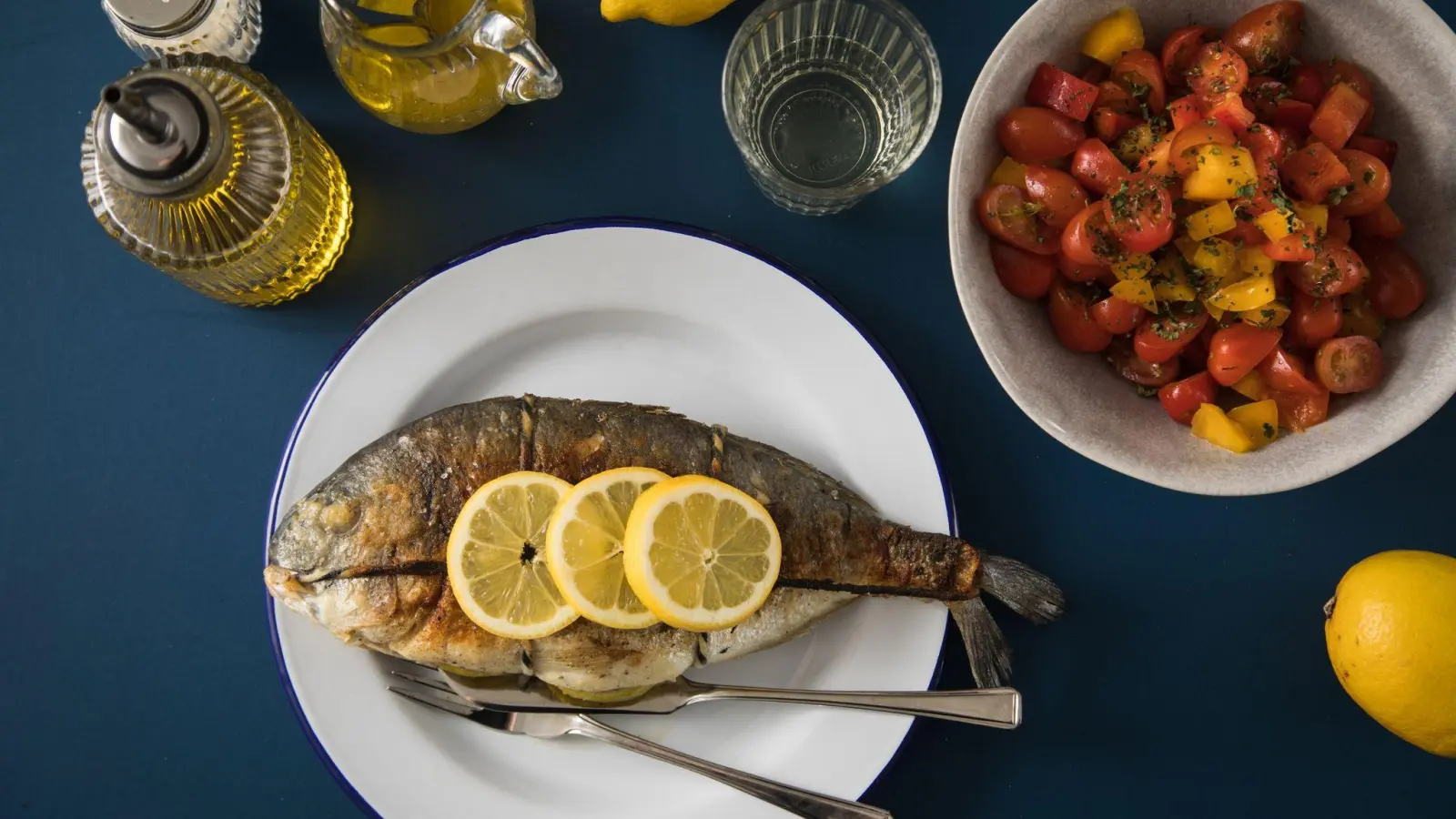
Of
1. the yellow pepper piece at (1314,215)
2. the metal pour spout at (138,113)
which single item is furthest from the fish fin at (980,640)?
the metal pour spout at (138,113)

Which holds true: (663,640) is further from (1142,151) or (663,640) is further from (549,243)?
(1142,151)

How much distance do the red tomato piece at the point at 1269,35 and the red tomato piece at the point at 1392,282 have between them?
1.07 ft

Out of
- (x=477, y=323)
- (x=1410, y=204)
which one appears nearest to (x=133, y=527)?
(x=477, y=323)

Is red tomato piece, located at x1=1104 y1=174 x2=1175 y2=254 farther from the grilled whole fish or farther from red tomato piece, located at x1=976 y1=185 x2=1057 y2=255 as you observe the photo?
the grilled whole fish

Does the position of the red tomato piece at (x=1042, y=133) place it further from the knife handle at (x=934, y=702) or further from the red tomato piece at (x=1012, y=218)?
the knife handle at (x=934, y=702)

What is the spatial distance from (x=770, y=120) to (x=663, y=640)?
100 centimetres

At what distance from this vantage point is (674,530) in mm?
1401

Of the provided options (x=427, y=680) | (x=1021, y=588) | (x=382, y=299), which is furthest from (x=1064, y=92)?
(x=427, y=680)

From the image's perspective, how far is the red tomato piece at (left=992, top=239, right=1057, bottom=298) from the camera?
1458 mm

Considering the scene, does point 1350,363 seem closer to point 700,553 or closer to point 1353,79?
point 1353,79

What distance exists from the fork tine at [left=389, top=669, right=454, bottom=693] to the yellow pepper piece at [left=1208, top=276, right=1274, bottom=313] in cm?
138

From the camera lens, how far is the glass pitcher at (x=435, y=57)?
1479 mm

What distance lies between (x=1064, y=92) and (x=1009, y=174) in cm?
14

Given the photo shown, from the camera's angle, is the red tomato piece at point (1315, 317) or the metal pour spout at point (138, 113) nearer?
the metal pour spout at point (138, 113)
